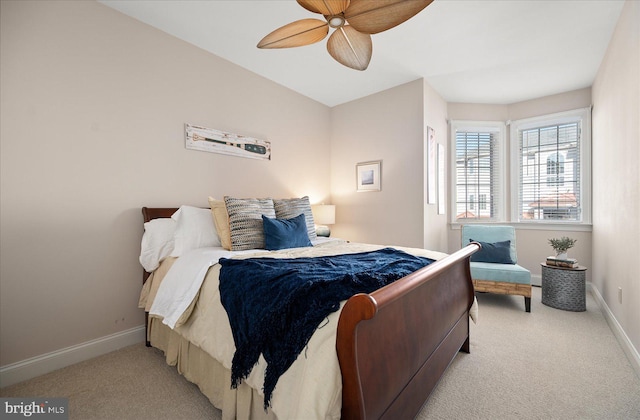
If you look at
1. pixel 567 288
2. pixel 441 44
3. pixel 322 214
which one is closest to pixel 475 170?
pixel 567 288

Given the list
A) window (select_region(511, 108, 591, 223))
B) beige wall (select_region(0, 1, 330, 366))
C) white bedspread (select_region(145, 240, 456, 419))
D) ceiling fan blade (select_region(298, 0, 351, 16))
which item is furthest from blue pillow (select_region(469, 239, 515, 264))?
beige wall (select_region(0, 1, 330, 366))

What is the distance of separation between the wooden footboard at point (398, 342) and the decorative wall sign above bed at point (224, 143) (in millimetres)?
2443

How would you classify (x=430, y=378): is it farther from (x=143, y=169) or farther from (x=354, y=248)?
(x=143, y=169)

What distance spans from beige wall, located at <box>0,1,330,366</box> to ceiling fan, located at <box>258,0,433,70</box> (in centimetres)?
130

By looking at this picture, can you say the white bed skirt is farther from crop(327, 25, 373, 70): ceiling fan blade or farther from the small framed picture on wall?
the small framed picture on wall

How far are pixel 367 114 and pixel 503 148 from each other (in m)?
2.21

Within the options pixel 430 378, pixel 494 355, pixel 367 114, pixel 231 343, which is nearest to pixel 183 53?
pixel 367 114

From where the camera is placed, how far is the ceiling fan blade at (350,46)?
1.78 meters

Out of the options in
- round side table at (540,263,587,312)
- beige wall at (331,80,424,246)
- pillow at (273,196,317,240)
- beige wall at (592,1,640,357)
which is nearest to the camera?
beige wall at (592,1,640,357)

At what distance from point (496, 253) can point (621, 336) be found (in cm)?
123

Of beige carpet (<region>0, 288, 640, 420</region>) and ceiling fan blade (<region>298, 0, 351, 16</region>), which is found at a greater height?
ceiling fan blade (<region>298, 0, 351, 16</region>)

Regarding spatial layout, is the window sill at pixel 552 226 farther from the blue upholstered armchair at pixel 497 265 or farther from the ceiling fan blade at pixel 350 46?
the ceiling fan blade at pixel 350 46

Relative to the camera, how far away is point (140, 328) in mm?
2416

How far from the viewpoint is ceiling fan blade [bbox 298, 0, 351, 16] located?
4.79ft
